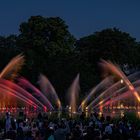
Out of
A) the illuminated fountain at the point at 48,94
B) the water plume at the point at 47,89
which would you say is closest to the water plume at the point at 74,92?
the illuminated fountain at the point at 48,94

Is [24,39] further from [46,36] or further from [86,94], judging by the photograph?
[86,94]

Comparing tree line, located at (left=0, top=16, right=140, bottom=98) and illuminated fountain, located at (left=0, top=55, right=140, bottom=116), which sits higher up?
tree line, located at (left=0, top=16, right=140, bottom=98)

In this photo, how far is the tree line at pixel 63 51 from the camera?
2581 inches

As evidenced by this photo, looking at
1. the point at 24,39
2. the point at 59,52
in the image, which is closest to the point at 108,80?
the point at 59,52

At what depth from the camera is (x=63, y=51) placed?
77.9 metres

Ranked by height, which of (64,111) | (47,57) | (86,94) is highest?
(47,57)

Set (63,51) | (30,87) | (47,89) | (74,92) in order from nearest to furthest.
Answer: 1. (30,87)
2. (47,89)
3. (74,92)
4. (63,51)

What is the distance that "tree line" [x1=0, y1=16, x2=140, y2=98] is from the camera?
65550 mm

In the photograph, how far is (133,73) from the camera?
87375mm


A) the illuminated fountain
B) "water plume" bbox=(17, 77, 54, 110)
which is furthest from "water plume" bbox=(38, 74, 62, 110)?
"water plume" bbox=(17, 77, 54, 110)

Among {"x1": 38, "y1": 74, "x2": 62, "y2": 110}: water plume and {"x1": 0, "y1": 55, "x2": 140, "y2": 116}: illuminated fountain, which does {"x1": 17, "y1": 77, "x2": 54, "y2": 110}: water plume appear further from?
{"x1": 38, "y1": 74, "x2": 62, "y2": 110}: water plume

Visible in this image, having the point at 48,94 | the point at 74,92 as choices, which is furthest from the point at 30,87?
the point at 74,92

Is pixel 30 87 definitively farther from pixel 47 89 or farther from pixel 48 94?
pixel 48 94

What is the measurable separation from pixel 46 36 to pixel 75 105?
2179 centimetres
